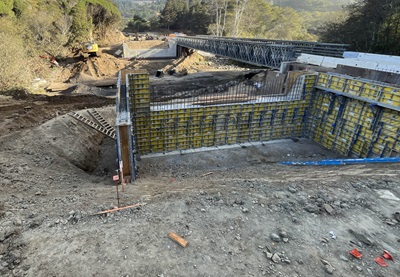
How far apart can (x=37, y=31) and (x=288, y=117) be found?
1383 inches

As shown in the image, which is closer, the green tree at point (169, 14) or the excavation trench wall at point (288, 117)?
the excavation trench wall at point (288, 117)

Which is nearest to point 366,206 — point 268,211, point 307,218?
point 307,218

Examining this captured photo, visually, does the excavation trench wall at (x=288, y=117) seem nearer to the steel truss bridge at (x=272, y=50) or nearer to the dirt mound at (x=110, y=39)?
the steel truss bridge at (x=272, y=50)

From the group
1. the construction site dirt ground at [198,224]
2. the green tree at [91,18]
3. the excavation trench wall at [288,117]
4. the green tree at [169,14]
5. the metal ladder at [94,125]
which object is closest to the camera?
the construction site dirt ground at [198,224]

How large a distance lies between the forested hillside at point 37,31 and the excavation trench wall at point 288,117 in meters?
15.3

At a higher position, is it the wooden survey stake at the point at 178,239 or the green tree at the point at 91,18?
the green tree at the point at 91,18

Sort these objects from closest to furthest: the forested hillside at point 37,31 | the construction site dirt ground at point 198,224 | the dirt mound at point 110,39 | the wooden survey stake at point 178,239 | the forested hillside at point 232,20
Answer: the construction site dirt ground at point 198,224, the wooden survey stake at point 178,239, the forested hillside at point 37,31, the dirt mound at point 110,39, the forested hillside at point 232,20

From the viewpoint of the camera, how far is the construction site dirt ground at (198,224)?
541 cm

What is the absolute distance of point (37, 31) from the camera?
33594 mm

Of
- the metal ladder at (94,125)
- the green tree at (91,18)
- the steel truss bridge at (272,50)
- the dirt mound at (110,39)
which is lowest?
the metal ladder at (94,125)

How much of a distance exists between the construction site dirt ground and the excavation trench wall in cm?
357

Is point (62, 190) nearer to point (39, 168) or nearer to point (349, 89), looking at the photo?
point (39, 168)

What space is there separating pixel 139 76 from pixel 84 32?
36046 mm

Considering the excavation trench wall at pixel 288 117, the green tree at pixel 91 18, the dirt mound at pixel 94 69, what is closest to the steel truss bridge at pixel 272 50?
the excavation trench wall at pixel 288 117
